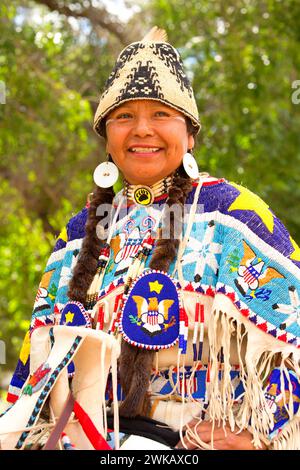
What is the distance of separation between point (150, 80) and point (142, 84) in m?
0.03

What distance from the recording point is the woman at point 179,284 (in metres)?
2.47

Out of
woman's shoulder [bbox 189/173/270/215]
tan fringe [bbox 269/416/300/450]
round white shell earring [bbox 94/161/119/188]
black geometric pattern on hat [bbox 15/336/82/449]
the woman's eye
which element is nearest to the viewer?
black geometric pattern on hat [bbox 15/336/82/449]

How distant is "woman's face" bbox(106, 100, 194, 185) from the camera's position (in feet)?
9.08

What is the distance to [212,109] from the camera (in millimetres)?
6770

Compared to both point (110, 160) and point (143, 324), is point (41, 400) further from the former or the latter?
point (110, 160)

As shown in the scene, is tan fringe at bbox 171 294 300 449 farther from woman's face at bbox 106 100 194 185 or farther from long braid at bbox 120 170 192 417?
woman's face at bbox 106 100 194 185

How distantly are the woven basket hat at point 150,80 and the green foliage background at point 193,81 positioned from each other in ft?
10.0

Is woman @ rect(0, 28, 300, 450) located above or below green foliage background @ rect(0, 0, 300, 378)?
below

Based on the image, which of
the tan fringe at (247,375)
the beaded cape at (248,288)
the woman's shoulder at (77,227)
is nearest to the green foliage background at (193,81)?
the woman's shoulder at (77,227)

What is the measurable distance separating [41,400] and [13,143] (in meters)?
4.45

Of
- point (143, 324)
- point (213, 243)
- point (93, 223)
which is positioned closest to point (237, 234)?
point (213, 243)

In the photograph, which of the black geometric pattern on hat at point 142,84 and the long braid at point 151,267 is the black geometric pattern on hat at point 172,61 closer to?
the black geometric pattern on hat at point 142,84

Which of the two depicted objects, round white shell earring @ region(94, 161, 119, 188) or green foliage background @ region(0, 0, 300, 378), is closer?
round white shell earring @ region(94, 161, 119, 188)

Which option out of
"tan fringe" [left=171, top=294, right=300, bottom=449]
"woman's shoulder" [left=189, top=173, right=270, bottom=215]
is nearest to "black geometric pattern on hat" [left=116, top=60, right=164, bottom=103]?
"woman's shoulder" [left=189, top=173, right=270, bottom=215]
